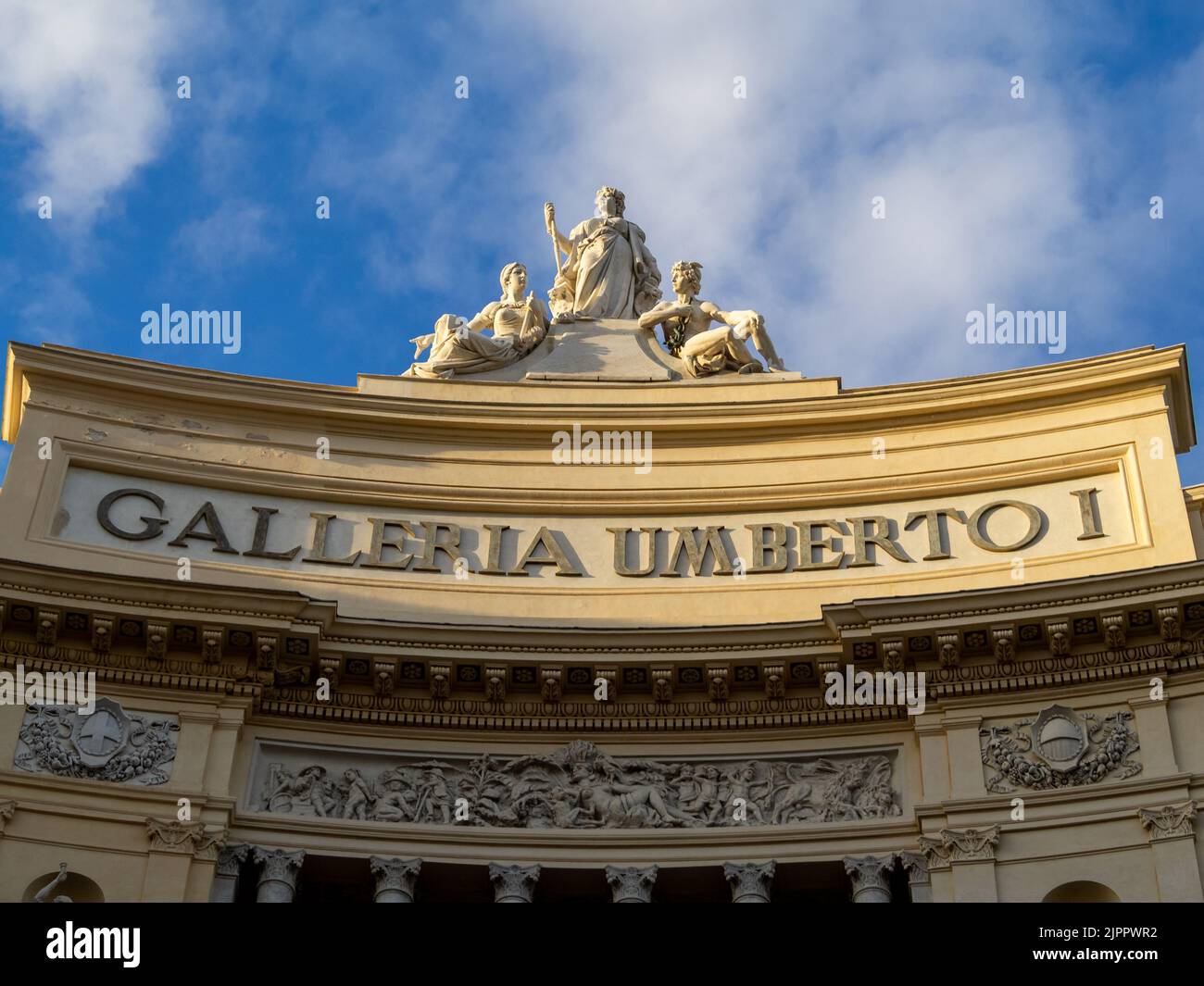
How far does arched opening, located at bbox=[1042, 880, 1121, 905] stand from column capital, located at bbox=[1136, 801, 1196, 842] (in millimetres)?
679

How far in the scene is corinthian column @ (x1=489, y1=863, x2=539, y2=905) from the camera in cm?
2105

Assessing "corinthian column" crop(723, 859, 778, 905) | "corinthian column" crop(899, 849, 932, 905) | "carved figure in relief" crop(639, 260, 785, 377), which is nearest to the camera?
"corinthian column" crop(899, 849, 932, 905)

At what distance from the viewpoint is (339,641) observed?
21969 millimetres

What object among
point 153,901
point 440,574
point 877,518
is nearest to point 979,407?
point 877,518

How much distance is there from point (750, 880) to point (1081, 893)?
324cm

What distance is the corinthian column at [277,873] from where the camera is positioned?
20812mm

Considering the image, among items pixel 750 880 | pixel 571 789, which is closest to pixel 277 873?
pixel 571 789

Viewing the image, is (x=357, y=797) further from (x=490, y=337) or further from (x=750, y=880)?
(x=490, y=337)

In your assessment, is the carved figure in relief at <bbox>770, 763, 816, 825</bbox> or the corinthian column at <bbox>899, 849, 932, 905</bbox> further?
the carved figure in relief at <bbox>770, 763, 816, 825</bbox>

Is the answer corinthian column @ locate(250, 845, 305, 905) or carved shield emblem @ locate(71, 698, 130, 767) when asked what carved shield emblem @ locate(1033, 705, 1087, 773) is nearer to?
corinthian column @ locate(250, 845, 305, 905)

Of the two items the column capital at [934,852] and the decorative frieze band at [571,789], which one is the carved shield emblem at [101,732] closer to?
the decorative frieze band at [571,789]

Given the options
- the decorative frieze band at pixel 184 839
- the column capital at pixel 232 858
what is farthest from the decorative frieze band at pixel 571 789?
the decorative frieze band at pixel 184 839

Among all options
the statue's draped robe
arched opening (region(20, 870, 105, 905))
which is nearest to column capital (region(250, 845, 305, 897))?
arched opening (region(20, 870, 105, 905))

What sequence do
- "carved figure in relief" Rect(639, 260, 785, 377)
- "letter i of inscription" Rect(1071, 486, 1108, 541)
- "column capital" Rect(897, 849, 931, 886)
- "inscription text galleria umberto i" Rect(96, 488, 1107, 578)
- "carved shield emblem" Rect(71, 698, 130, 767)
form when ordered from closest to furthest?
"column capital" Rect(897, 849, 931, 886), "carved shield emblem" Rect(71, 698, 130, 767), "letter i of inscription" Rect(1071, 486, 1108, 541), "inscription text galleria umberto i" Rect(96, 488, 1107, 578), "carved figure in relief" Rect(639, 260, 785, 377)
